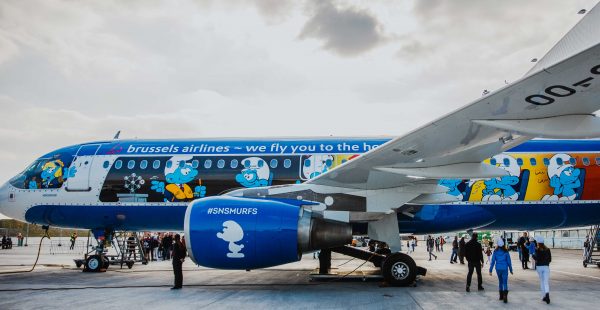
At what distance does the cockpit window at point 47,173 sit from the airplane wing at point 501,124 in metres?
8.98

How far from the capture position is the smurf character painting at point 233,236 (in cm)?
962

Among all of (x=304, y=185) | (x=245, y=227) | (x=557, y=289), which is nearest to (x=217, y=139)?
(x=304, y=185)

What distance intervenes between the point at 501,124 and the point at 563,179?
23.0ft

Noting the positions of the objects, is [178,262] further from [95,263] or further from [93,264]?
[93,264]

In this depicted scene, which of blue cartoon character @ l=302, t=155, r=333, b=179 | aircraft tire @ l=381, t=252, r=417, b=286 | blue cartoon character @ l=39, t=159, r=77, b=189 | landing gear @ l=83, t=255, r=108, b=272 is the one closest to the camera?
aircraft tire @ l=381, t=252, r=417, b=286

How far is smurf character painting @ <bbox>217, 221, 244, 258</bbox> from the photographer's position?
9617 millimetres

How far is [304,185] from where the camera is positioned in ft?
36.4

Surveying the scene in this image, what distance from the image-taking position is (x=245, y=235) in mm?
9633

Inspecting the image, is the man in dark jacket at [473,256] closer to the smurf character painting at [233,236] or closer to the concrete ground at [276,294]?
the concrete ground at [276,294]

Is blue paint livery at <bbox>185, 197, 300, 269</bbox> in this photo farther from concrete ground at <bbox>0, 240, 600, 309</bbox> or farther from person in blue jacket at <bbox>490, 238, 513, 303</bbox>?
person in blue jacket at <bbox>490, 238, 513, 303</bbox>

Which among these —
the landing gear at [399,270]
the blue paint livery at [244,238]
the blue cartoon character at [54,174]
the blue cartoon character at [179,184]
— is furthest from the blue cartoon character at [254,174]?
the blue cartoon character at [54,174]

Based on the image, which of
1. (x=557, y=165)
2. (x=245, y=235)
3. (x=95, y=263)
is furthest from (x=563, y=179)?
(x=95, y=263)

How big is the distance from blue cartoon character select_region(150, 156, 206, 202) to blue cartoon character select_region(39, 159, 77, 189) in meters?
3.06

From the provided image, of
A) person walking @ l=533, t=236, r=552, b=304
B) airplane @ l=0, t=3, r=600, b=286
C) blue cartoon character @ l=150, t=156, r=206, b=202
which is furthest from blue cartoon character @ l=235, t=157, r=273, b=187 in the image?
person walking @ l=533, t=236, r=552, b=304
